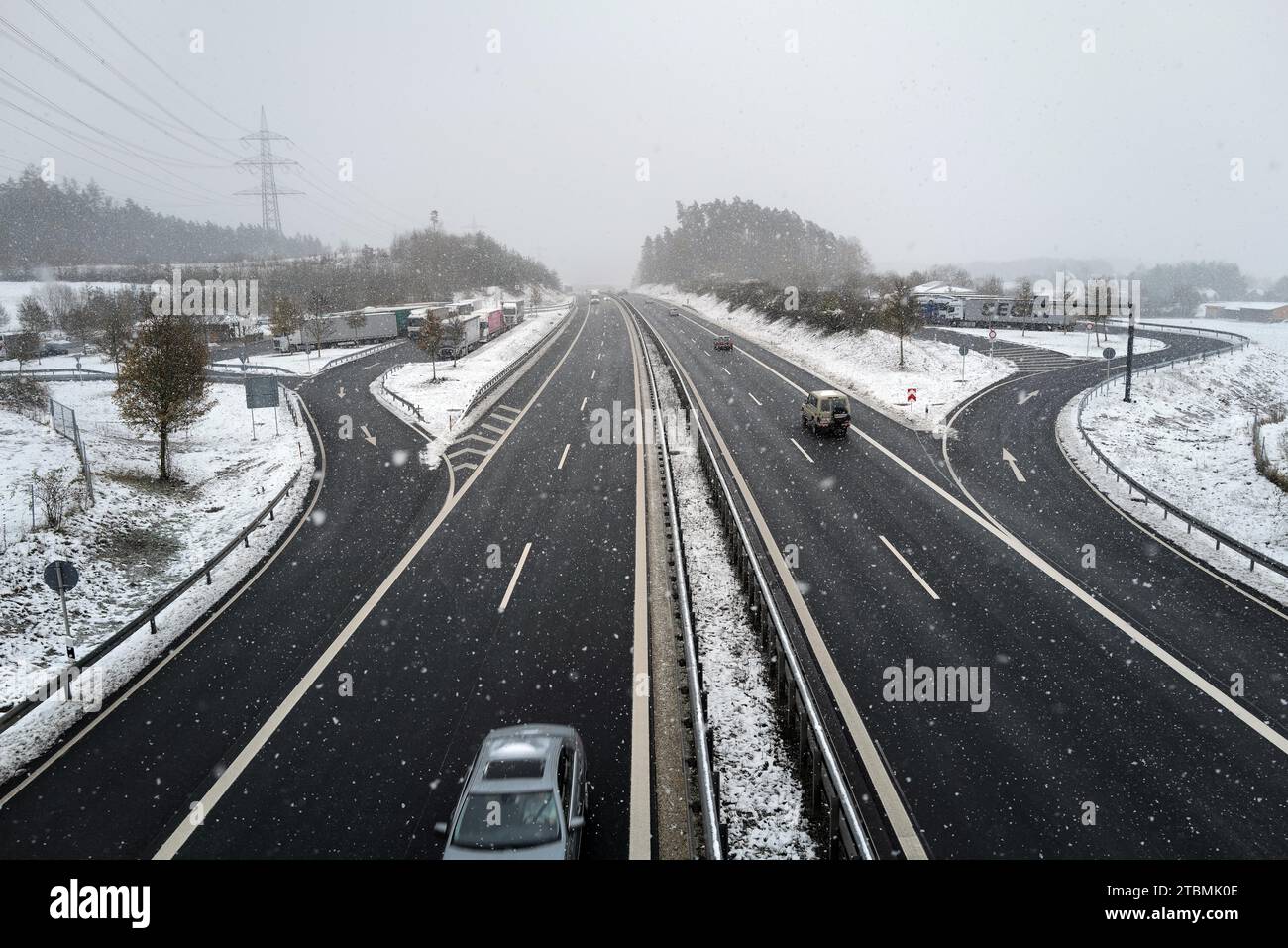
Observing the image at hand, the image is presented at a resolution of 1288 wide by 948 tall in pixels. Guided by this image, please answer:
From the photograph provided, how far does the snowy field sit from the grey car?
1975 inches

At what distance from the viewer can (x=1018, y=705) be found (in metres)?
11.6

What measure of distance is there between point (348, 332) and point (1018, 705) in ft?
237

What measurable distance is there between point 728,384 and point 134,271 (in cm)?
14400

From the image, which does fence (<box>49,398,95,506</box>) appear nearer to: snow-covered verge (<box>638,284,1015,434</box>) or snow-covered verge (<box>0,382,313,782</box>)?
snow-covered verge (<box>0,382,313,782</box>)

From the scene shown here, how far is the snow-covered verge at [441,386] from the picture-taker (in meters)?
33.4

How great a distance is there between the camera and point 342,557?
1841 centimetres

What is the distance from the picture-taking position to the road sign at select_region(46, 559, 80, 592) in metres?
13.1

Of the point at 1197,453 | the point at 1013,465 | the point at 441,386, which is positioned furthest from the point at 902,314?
the point at 441,386

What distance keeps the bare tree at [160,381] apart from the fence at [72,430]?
163 cm

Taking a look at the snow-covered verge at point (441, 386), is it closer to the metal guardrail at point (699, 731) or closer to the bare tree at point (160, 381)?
the bare tree at point (160, 381)

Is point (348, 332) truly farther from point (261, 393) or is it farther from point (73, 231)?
point (73, 231)

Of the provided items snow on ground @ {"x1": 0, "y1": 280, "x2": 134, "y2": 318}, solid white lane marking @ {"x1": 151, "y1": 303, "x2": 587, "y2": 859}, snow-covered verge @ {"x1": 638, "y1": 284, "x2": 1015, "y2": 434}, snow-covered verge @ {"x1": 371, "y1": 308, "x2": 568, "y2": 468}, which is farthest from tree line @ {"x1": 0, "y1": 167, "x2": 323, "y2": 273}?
solid white lane marking @ {"x1": 151, "y1": 303, "x2": 587, "y2": 859}
